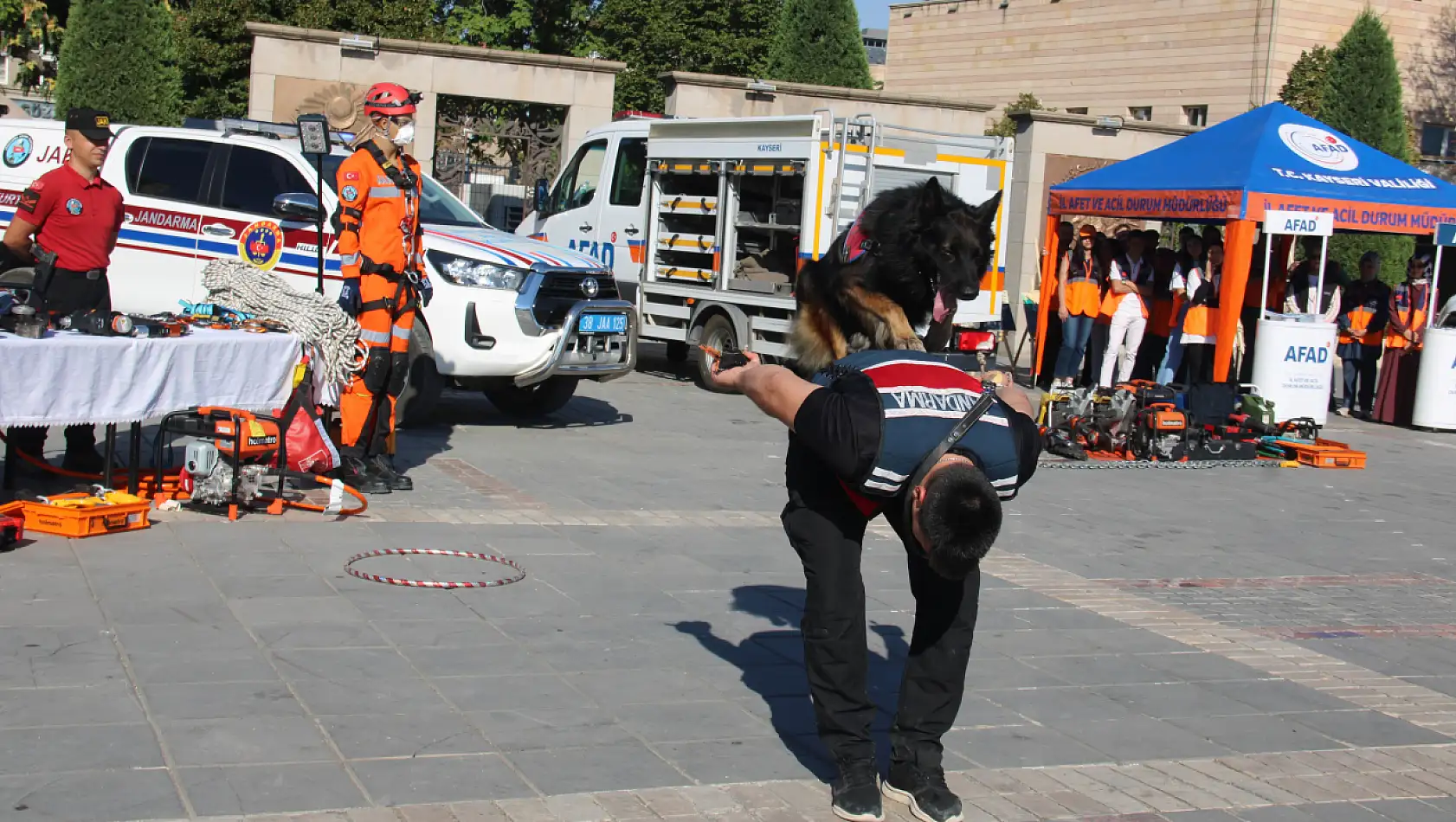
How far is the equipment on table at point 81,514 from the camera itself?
7.25 m

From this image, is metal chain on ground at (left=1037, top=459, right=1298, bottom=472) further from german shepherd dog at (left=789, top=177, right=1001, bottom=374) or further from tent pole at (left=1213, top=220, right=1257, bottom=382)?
german shepherd dog at (left=789, top=177, right=1001, bottom=374)

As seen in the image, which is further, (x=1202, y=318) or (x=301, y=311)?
(x=1202, y=318)

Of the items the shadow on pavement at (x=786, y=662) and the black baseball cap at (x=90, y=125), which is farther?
the black baseball cap at (x=90, y=125)

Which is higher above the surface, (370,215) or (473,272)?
(370,215)

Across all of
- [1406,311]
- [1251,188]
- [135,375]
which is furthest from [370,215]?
[1406,311]

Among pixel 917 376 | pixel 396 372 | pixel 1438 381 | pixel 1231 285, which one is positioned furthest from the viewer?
pixel 1438 381

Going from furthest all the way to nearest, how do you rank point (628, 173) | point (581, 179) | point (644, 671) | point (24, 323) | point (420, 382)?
point (581, 179) < point (628, 173) < point (420, 382) < point (24, 323) < point (644, 671)

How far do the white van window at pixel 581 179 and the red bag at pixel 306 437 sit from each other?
30.8 ft

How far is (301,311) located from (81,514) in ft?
6.38

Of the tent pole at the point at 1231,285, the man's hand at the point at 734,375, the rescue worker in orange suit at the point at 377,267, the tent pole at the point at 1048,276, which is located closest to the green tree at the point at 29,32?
the tent pole at the point at 1048,276

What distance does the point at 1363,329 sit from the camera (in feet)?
61.1

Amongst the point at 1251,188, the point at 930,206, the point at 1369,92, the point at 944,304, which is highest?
the point at 1369,92

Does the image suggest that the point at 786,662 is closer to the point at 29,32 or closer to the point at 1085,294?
the point at 1085,294

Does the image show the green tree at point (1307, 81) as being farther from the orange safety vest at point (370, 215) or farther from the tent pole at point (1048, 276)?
the orange safety vest at point (370, 215)
